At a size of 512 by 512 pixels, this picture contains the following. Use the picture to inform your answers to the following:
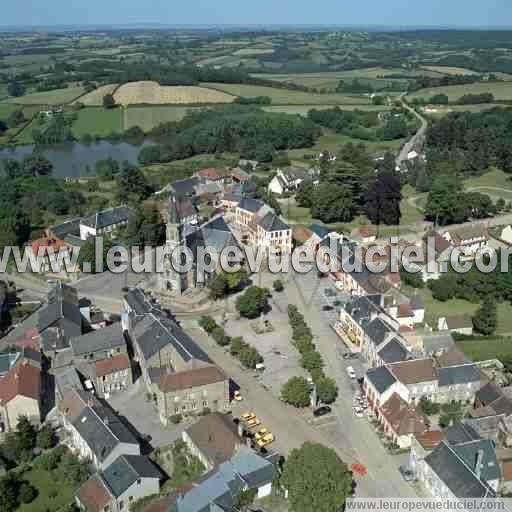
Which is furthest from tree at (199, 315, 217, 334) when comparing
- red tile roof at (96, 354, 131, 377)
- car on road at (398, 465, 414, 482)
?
car on road at (398, 465, 414, 482)

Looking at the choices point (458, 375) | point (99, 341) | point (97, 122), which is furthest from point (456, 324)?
point (97, 122)

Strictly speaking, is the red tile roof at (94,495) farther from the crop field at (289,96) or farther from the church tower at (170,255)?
the crop field at (289,96)

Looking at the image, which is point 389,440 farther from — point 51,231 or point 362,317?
point 51,231

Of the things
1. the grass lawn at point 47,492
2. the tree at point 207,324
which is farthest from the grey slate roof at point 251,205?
the grass lawn at point 47,492

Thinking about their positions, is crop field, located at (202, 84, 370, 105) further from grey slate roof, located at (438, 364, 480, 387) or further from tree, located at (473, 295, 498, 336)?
grey slate roof, located at (438, 364, 480, 387)

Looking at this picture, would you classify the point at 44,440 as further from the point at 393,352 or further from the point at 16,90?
the point at 16,90

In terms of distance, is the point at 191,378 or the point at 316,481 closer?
the point at 316,481
